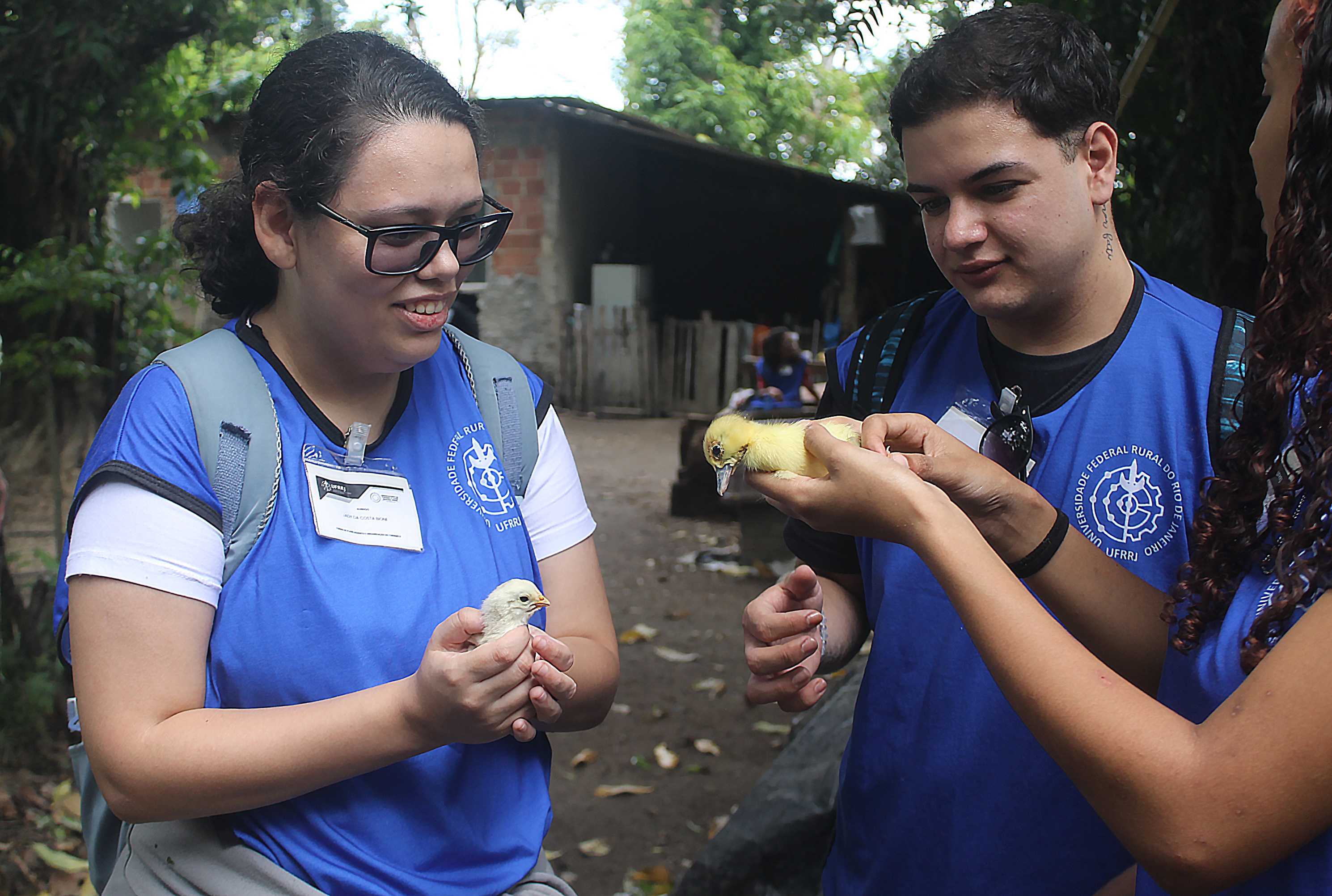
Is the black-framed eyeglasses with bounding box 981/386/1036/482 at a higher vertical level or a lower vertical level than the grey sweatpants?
higher

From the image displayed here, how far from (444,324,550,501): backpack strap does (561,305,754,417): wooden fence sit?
1491 centimetres

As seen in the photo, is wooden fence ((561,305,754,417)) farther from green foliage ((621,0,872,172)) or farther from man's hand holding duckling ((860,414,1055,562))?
man's hand holding duckling ((860,414,1055,562))

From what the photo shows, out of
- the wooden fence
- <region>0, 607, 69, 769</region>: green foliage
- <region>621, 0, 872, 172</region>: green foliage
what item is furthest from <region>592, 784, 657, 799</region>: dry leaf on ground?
<region>621, 0, 872, 172</region>: green foliage

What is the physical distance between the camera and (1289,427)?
53.8 inches

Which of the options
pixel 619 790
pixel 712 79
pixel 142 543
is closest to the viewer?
pixel 142 543

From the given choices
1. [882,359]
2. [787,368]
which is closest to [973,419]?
[882,359]

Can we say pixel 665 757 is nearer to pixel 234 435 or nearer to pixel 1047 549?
pixel 1047 549

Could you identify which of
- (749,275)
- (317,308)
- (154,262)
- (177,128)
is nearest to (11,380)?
(154,262)

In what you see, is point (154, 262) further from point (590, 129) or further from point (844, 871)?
point (590, 129)

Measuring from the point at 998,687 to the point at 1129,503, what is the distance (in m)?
0.46

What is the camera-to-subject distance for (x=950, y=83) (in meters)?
1.94

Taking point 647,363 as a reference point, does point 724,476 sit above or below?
above

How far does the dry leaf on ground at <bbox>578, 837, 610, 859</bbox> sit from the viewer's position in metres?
4.37

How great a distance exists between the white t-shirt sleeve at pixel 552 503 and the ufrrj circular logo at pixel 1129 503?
1.04 metres
